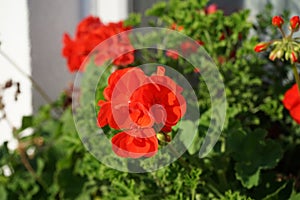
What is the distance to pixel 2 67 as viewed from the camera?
1.64 meters

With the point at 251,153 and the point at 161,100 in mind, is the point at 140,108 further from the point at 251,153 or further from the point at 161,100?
the point at 251,153

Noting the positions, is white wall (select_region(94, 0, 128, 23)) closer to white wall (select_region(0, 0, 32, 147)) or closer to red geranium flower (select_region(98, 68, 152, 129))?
white wall (select_region(0, 0, 32, 147))

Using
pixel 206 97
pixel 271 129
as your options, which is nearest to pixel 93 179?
pixel 206 97

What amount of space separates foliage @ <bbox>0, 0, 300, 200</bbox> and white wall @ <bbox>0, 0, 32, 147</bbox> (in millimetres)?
162

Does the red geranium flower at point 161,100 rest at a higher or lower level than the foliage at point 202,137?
higher

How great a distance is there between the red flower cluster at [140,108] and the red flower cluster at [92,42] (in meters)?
0.61

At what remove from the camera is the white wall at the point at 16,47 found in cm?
Answer: 155

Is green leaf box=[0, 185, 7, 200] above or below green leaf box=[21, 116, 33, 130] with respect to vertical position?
below

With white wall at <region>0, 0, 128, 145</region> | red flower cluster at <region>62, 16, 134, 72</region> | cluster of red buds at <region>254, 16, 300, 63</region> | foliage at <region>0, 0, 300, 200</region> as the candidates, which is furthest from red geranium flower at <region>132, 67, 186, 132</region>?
white wall at <region>0, 0, 128, 145</region>

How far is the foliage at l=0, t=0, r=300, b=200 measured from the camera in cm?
96

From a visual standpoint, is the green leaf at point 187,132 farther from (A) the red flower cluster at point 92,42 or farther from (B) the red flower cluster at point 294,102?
(A) the red flower cluster at point 92,42

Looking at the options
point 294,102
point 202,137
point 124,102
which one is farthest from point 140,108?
point 294,102

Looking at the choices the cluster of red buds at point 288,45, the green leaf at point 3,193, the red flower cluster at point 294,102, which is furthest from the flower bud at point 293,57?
the green leaf at point 3,193

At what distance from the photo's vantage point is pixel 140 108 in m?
0.62
